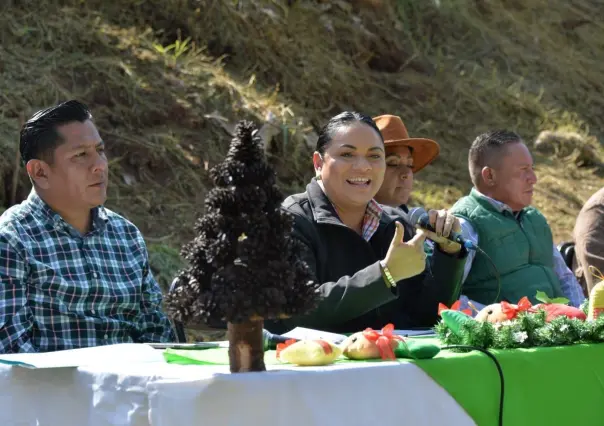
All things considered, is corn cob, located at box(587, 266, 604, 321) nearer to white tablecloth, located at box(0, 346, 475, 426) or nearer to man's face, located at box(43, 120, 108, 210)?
white tablecloth, located at box(0, 346, 475, 426)

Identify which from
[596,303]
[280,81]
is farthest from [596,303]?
[280,81]

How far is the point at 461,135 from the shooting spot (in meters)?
9.59

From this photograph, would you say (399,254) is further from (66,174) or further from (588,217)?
(588,217)

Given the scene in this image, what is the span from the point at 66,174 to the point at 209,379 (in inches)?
66.9

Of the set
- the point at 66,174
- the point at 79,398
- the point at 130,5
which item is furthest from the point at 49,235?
the point at 130,5

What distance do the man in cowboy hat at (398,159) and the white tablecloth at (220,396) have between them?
270cm

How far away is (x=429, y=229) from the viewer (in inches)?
154

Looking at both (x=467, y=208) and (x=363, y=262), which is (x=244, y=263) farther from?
(x=467, y=208)

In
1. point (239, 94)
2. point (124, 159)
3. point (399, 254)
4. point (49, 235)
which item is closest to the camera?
point (399, 254)

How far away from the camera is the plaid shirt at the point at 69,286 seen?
3.76 meters

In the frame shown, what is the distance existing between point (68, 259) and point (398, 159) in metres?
2.15

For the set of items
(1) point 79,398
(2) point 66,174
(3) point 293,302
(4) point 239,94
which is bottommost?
(1) point 79,398

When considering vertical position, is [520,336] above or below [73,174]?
below

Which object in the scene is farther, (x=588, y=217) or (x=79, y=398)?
(x=588, y=217)
